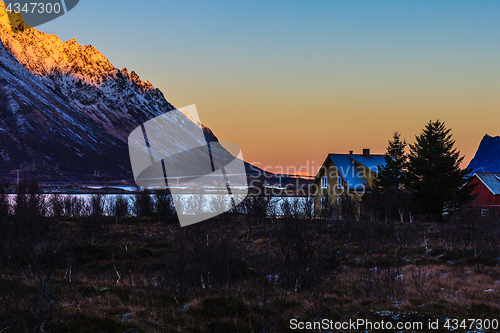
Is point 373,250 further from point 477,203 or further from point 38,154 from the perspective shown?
point 38,154

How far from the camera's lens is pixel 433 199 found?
33.9m

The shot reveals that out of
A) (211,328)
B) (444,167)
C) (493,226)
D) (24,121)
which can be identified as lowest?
(211,328)

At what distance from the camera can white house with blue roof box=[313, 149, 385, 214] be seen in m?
42.4

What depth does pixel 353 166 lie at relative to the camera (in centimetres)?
4509

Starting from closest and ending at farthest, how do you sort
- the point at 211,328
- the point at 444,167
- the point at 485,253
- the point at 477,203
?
the point at 211,328, the point at 485,253, the point at 444,167, the point at 477,203

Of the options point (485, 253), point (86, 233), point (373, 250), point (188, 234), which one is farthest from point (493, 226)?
point (86, 233)

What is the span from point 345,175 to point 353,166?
2440 millimetres

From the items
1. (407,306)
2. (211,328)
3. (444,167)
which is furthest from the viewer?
(444,167)

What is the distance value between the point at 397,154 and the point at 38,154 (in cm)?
18152

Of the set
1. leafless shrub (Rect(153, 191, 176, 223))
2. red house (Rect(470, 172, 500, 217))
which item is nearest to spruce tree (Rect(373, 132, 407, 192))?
red house (Rect(470, 172, 500, 217))

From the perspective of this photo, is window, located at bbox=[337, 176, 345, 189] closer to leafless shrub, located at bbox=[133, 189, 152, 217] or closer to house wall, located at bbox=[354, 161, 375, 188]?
house wall, located at bbox=[354, 161, 375, 188]

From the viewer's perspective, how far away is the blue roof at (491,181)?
151ft

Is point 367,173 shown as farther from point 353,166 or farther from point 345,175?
point 345,175

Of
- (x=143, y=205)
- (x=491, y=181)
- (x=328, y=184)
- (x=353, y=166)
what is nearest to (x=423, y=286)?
(x=353, y=166)
